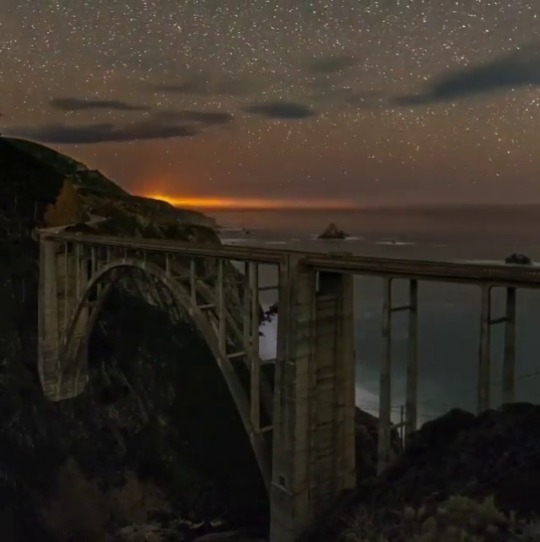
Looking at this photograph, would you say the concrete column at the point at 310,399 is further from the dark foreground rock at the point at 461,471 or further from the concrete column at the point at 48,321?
the concrete column at the point at 48,321

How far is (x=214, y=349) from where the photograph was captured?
722 inches

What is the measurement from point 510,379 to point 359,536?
4.75 m

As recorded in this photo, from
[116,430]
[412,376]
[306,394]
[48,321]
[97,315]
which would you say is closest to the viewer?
[412,376]

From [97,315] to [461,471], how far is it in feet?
80.9

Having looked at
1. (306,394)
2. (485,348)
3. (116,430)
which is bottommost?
(116,430)

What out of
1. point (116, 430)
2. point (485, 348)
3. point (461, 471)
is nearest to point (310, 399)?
point (461, 471)

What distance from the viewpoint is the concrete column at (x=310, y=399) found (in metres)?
15.1

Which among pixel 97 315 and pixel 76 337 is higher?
pixel 97 315

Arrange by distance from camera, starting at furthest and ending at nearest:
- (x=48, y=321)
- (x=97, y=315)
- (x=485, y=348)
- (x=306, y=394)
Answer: (x=48, y=321) < (x=97, y=315) < (x=306, y=394) < (x=485, y=348)

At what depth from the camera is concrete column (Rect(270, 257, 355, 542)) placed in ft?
49.4

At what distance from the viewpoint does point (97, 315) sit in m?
30.9

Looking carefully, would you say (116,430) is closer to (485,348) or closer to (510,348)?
(485,348)

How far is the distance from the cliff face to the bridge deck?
1703cm

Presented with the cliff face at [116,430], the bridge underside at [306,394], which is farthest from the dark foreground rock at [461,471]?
the cliff face at [116,430]
